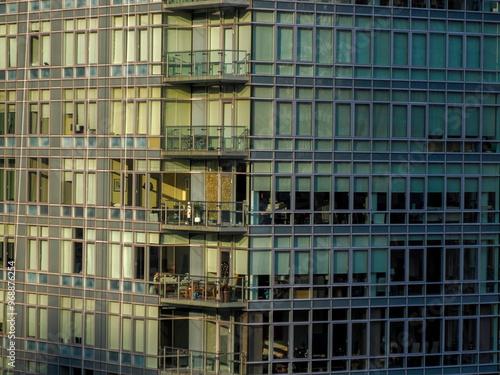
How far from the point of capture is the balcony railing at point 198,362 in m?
38.8

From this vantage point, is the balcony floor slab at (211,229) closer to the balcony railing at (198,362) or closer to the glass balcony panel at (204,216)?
the glass balcony panel at (204,216)

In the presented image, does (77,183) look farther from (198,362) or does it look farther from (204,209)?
(198,362)

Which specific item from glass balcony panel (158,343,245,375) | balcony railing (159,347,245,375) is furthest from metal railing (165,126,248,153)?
balcony railing (159,347,245,375)

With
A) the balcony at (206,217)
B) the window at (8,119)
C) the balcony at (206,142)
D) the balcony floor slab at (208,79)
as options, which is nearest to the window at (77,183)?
the window at (8,119)

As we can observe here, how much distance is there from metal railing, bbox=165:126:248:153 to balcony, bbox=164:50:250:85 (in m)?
2.00

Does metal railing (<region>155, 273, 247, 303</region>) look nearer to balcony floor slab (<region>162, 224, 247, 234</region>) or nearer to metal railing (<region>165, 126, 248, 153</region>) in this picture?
balcony floor slab (<region>162, 224, 247, 234</region>)

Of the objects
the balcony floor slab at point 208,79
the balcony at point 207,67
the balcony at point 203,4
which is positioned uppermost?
the balcony at point 203,4

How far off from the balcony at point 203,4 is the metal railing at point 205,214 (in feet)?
27.3

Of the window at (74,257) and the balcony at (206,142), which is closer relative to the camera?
the balcony at (206,142)

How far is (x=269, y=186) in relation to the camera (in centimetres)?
3859

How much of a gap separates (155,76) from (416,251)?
13756 millimetres

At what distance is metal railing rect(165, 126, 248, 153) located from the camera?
1510 inches

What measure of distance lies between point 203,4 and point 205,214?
8.90 metres

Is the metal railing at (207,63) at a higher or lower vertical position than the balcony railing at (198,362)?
higher
